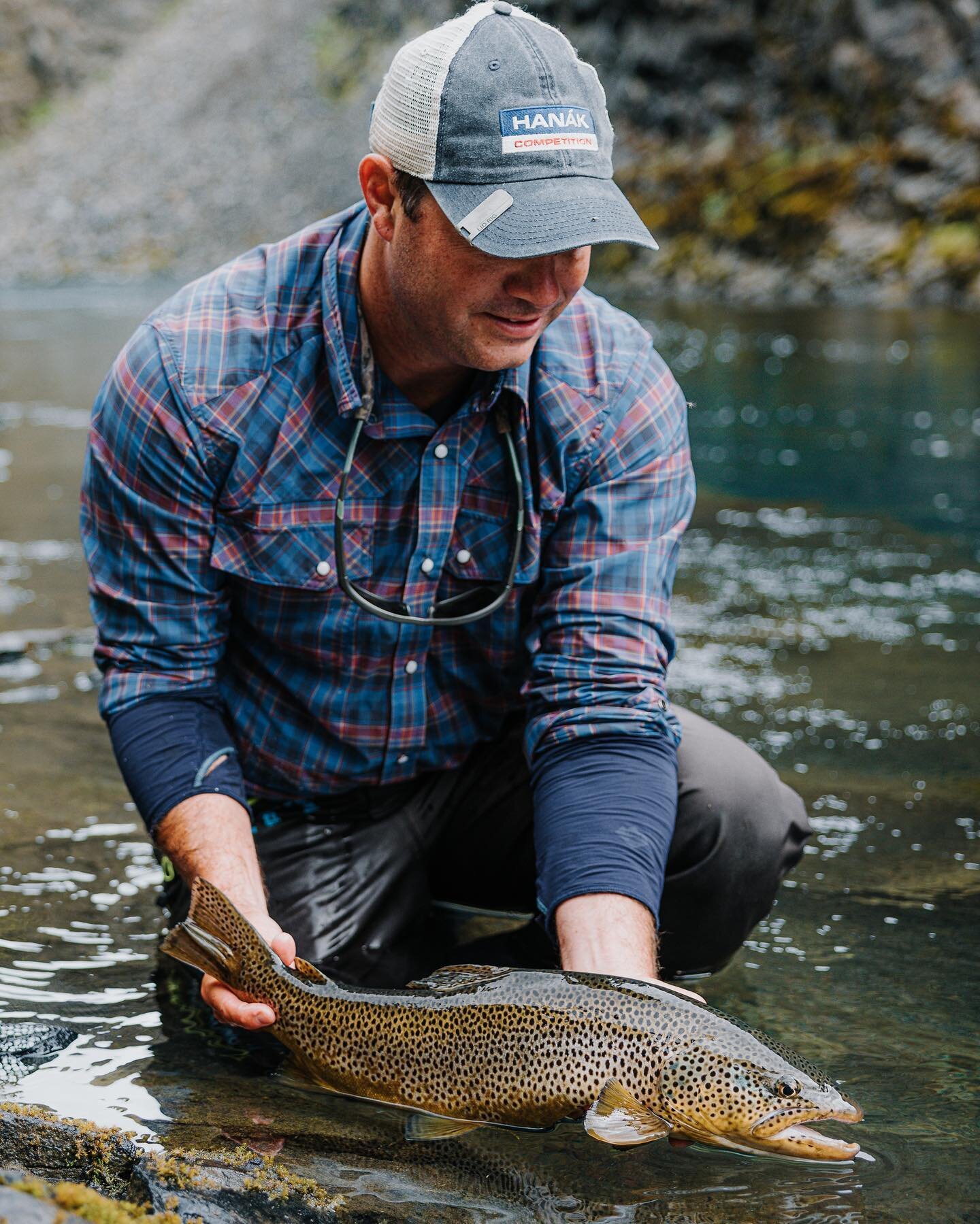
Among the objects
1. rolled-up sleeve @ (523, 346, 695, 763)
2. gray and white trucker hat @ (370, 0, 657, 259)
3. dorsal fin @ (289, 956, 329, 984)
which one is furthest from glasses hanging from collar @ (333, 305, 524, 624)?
dorsal fin @ (289, 956, 329, 984)

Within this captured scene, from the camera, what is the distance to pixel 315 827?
3439 millimetres

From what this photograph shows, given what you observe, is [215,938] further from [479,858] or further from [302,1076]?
[479,858]

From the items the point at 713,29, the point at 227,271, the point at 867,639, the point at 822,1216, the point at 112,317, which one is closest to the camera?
the point at 822,1216

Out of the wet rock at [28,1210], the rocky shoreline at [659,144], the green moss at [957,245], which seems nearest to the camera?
the wet rock at [28,1210]

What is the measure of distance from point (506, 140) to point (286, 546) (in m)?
0.97

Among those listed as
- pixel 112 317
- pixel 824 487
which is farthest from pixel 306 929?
pixel 112 317

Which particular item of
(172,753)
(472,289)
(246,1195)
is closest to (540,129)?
(472,289)

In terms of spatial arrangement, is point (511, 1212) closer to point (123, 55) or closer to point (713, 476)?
point (713, 476)

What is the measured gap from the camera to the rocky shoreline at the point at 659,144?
29203 mm

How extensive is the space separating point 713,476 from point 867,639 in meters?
4.65

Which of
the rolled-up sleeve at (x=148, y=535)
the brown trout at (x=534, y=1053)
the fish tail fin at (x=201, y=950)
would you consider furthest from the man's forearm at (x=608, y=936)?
the rolled-up sleeve at (x=148, y=535)

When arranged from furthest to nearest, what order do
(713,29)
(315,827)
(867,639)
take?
(713,29)
(867,639)
(315,827)

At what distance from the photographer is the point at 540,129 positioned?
272 centimetres

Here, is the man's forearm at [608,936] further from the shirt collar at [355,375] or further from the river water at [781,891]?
the shirt collar at [355,375]
